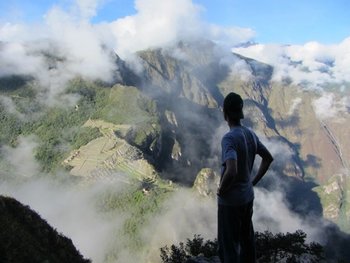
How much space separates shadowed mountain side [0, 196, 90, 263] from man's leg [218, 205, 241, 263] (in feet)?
17.0

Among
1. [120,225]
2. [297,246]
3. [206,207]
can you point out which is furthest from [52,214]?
[297,246]

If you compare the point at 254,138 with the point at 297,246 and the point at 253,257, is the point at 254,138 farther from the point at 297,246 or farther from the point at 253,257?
the point at 297,246

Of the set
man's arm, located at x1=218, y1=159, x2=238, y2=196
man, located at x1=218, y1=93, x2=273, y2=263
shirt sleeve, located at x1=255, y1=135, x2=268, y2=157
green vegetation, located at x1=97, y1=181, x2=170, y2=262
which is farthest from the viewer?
green vegetation, located at x1=97, y1=181, x2=170, y2=262

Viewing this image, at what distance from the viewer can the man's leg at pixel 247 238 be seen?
864 cm

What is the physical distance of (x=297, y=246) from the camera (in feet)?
82.7

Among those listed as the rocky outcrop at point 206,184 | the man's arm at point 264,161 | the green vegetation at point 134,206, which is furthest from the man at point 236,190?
the rocky outcrop at point 206,184

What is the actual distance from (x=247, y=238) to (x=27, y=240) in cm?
681

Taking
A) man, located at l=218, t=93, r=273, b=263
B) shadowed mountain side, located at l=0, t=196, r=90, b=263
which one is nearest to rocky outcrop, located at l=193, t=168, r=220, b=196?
shadowed mountain side, located at l=0, t=196, r=90, b=263

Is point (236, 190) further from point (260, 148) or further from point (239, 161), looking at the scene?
point (260, 148)

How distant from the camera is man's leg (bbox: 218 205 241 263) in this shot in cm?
839

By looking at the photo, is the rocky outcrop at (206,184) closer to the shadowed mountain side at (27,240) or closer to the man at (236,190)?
the shadowed mountain side at (27,240)

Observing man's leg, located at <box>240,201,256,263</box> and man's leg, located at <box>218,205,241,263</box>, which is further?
man's leg, located at <box>240,201,256,263</box>

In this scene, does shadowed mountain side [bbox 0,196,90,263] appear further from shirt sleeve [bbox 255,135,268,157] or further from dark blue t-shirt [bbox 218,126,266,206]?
shirt sleeve [bbox 255,135,268,157]

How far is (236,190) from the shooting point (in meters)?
8.27
